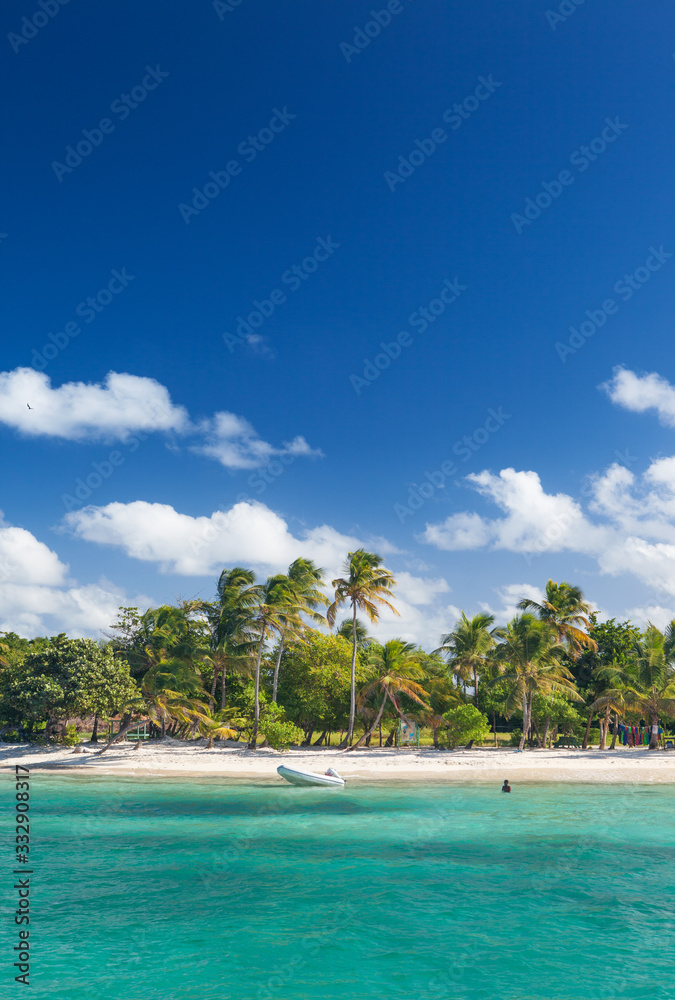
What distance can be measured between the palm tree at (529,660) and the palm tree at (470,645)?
10.5 ft

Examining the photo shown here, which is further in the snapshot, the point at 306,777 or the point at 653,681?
the point at 653,681

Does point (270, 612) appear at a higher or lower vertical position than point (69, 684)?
higher

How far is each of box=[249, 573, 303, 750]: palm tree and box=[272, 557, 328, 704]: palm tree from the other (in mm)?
280

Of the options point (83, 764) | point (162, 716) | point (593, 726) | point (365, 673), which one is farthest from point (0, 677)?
point (593, 726)

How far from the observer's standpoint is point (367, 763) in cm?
4028

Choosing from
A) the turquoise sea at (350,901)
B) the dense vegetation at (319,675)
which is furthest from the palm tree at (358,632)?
the turquoise sea at (350,901)

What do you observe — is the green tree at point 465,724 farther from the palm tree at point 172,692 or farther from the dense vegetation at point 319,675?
the palm tree at point 172,692

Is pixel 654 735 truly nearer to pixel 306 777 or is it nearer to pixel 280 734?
pixel 280 734

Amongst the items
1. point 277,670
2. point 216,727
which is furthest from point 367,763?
point 216,727

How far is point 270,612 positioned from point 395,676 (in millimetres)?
9563

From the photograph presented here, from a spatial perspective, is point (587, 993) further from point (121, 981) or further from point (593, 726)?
point (593, 726)

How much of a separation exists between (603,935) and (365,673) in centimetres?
3325

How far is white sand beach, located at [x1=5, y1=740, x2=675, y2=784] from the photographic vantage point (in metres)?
37.3

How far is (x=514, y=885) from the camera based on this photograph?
1778 centimetres
